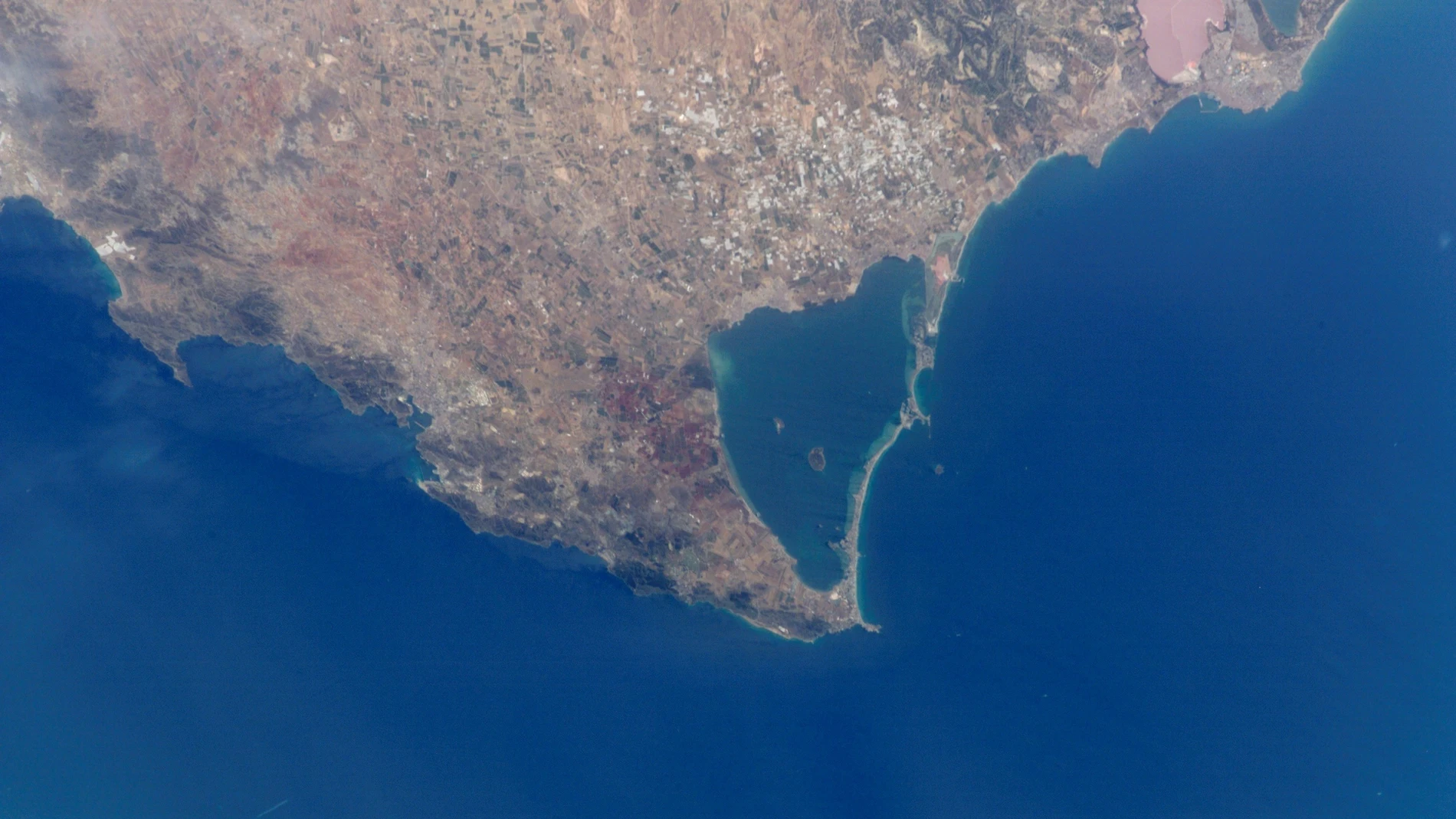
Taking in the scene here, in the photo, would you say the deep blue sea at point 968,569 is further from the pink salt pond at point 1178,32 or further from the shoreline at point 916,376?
the pink salt pond at point 1178,32

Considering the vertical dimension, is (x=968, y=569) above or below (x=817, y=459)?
below

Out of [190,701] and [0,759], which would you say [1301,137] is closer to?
[190,701]

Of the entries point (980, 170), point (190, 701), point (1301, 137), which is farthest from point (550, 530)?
point (1301, 137)

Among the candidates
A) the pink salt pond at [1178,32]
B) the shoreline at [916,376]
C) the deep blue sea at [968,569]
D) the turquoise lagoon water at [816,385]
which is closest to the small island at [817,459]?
the turquoise lagoon water at [816,385]

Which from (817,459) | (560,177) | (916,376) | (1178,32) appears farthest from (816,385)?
(1178,32)

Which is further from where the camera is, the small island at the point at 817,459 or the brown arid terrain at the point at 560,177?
the small island at the point at 817,459

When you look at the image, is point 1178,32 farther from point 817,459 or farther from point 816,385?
point 817,459

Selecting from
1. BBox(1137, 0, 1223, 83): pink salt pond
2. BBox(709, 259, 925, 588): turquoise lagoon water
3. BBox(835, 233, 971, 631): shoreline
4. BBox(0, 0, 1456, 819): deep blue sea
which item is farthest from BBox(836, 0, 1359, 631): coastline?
BBox(1137, 0, 1223, 83): pink salt pond
